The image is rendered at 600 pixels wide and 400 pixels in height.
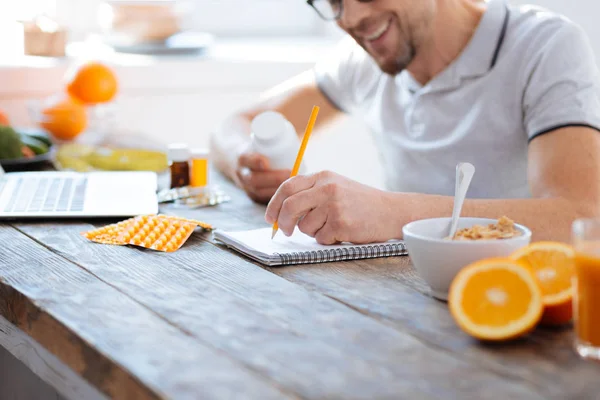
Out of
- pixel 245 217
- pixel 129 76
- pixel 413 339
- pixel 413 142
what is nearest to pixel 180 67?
pixel 129 76

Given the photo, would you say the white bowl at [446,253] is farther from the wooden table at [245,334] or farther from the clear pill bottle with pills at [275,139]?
the clear pill bottle with pills at [275,139]

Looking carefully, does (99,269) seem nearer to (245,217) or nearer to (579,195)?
(245,217)

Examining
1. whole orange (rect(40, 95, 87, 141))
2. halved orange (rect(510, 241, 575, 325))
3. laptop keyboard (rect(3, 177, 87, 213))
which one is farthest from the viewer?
whole orange (rect(40, 95, 87, 141))

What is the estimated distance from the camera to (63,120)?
7.15 feet

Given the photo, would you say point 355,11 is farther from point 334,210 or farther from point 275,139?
point 334,210

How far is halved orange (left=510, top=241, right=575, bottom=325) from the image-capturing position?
891 millimetres

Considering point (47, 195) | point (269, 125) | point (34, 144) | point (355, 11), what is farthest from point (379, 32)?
point (34, 144)

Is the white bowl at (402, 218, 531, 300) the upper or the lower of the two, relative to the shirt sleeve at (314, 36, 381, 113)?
lower

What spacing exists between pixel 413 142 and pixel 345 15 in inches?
12.7

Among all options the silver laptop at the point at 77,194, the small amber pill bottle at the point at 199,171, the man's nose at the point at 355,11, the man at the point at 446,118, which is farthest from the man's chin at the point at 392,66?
the silver laptop at the point at 77,194

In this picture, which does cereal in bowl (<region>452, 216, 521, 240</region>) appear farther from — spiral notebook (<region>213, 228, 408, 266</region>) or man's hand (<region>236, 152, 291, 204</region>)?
man's hand (<region>236, 152, 291, 204</region>)

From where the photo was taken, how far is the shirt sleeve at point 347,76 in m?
2.00

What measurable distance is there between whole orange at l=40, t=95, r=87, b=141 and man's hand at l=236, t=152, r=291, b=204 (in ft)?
2.25

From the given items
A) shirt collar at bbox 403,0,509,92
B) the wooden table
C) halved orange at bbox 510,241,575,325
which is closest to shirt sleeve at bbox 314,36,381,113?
shirt collar at bbox 403,0,509,92
